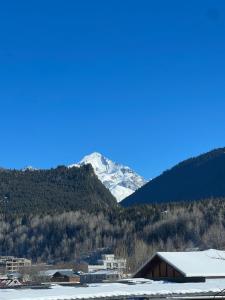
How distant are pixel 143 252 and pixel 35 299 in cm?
16799

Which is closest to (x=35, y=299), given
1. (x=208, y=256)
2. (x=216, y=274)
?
(x=216, y=274)

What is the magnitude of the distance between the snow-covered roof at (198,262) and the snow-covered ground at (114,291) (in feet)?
3.03

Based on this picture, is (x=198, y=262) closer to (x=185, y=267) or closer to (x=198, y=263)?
(x=198, y=263)

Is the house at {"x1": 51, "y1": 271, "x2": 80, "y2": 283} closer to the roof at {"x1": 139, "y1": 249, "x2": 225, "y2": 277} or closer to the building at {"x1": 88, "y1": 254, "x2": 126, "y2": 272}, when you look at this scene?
the building at {"x1": 88, "y1": 254, "x2": 126, "y2": 272}

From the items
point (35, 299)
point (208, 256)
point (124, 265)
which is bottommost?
point (35, 299)

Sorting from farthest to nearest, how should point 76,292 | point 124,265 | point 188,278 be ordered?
point 124,265, point 188,278, point 76,292

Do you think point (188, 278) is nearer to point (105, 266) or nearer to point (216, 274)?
point (216, 274)

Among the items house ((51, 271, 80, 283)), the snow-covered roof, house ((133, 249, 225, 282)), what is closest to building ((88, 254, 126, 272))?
house ((51, 271, 80, 283))

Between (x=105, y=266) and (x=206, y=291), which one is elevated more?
(x=105, y=266)

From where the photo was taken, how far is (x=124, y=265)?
18912 centimetres

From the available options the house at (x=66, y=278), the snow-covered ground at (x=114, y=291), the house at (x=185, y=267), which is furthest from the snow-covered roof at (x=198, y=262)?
the house at (x=66, y=278)

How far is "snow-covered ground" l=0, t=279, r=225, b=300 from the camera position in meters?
28.2

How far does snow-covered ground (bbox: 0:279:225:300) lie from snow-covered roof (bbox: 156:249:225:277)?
3.03ft

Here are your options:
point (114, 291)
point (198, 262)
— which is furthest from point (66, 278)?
point (114, 291)
